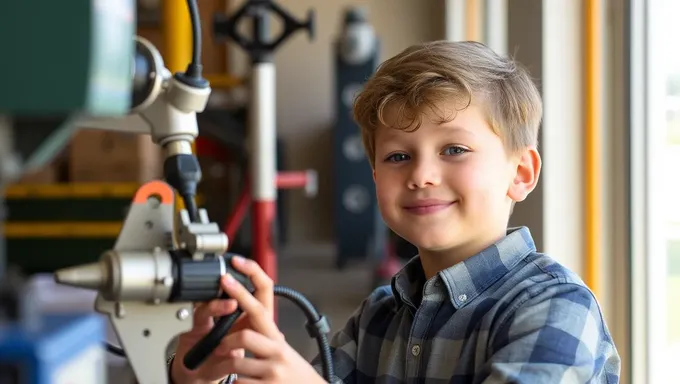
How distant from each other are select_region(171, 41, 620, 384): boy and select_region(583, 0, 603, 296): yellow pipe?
50 centimetres

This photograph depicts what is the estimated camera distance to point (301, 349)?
113 inches

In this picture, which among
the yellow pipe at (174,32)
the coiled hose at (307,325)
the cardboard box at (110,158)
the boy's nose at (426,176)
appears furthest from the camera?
the cardboard box at (110,158)

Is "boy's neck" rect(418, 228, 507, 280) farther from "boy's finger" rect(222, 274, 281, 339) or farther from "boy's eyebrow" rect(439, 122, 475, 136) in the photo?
"boy's finger" rect(222, 274, 281, 339)

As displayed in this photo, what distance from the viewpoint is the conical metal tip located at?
68cm

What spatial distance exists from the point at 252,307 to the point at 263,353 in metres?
0.05

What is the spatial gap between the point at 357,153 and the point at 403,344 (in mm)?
3621

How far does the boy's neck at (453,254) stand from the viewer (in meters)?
1.06

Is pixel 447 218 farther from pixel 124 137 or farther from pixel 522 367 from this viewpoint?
pixel 124 137

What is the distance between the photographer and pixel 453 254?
108 centimetres

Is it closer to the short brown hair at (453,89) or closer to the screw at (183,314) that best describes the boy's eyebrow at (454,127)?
the short brown hair at (453,89)

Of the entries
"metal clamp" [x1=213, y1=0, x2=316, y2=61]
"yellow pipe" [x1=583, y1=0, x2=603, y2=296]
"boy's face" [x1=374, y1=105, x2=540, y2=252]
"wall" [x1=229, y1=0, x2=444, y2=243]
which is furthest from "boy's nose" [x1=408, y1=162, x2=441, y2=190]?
"wall" [x1=229, y1=0, x2=444, y2=243]

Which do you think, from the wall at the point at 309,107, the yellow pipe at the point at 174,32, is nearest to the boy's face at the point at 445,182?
the yellow pipe at the point at 174,32

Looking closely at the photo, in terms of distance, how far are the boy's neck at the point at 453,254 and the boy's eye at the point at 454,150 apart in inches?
4.5

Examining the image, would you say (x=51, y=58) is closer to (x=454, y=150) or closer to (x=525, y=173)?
(x=454, y=150)
